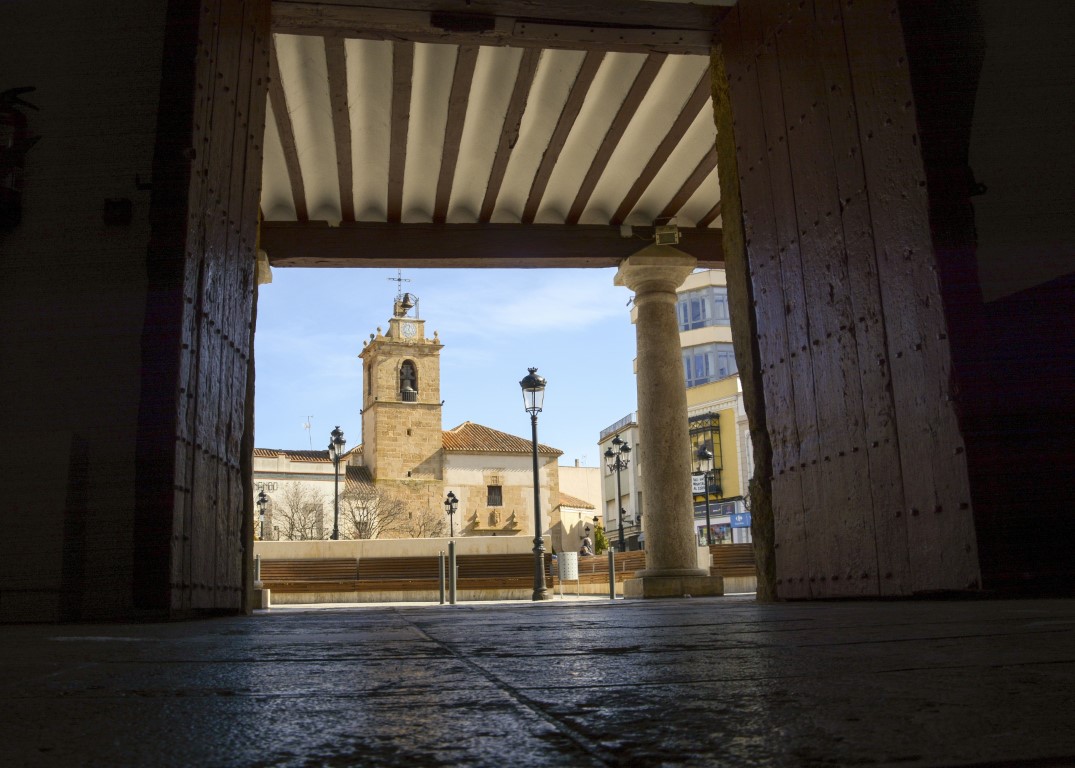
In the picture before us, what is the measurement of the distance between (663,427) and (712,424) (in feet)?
111

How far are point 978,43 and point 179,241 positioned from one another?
11.4 ft

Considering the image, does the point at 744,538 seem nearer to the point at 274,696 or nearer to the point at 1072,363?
the point at 1072,363

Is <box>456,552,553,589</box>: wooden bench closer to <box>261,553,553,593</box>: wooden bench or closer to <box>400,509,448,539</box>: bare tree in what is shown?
<box>261,553,553,593</box>: wooden bench

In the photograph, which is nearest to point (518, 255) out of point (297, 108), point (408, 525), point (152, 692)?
point (297, 108)

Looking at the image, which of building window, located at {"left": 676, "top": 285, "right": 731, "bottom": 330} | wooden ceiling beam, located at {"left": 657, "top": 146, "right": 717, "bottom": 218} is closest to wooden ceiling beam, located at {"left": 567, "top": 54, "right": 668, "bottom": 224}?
wooden ceiling beam, located at {"left": 657, "top": 146, "right": 717, "bottom": 218}

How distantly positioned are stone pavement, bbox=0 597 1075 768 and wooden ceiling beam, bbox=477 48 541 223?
18.7 feet

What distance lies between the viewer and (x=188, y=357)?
388cm

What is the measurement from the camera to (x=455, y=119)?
7438 mm

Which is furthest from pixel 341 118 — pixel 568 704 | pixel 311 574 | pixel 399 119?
pixel 311 574

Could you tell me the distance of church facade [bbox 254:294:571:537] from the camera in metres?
58.4

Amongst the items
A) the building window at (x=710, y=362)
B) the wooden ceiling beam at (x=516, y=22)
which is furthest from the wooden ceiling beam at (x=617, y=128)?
the building window at (x=710, y=362)

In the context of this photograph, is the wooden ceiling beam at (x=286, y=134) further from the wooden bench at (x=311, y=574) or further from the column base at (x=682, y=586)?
the wooden bench at (x=311, y=574)

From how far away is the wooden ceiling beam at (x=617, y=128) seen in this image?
22.9ft

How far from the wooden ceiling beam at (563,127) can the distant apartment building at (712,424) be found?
29105mm
